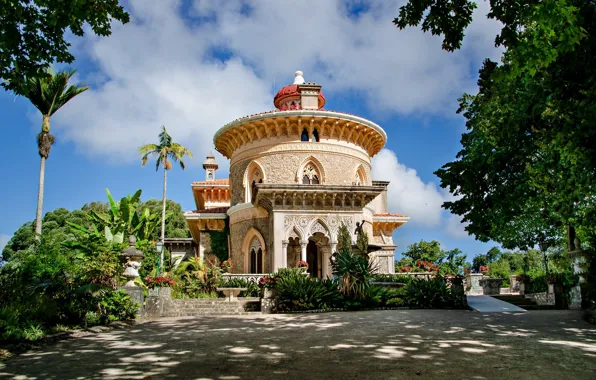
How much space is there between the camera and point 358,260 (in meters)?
15.2

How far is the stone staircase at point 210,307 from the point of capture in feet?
51.9

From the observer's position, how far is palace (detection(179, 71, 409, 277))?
71.3 ft

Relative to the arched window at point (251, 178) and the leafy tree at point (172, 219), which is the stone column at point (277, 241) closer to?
the arched window at point (251, 178)

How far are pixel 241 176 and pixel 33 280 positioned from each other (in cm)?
1475

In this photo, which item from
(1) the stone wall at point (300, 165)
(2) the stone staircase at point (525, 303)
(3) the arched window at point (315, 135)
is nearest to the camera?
(2) the stone staircase at point (525, 303)

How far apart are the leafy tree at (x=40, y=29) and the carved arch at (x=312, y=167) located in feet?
51.2

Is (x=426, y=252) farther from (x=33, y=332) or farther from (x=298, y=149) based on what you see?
(x=33, y=332)

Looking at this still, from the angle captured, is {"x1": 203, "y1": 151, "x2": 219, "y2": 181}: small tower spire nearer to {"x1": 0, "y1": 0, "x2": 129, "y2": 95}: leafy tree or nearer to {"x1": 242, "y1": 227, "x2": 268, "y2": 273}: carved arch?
{"x1": 242, "y1": 227, "x2": 268, "y2": 273}: carved arch

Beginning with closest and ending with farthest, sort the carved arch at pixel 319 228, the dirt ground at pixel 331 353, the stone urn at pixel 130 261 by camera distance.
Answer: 1. the dirt ground at pixel 331 353
2. the stone urn at pixel 130 261
3. the carved arch at pixel 319 228

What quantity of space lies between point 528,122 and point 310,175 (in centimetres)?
1222

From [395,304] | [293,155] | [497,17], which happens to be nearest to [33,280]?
[395,304]

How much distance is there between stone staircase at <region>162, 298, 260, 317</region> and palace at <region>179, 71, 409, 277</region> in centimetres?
470

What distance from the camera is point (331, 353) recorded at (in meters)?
6.55

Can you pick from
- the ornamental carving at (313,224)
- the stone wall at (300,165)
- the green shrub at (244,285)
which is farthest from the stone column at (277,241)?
the stone wall at (300,165)
